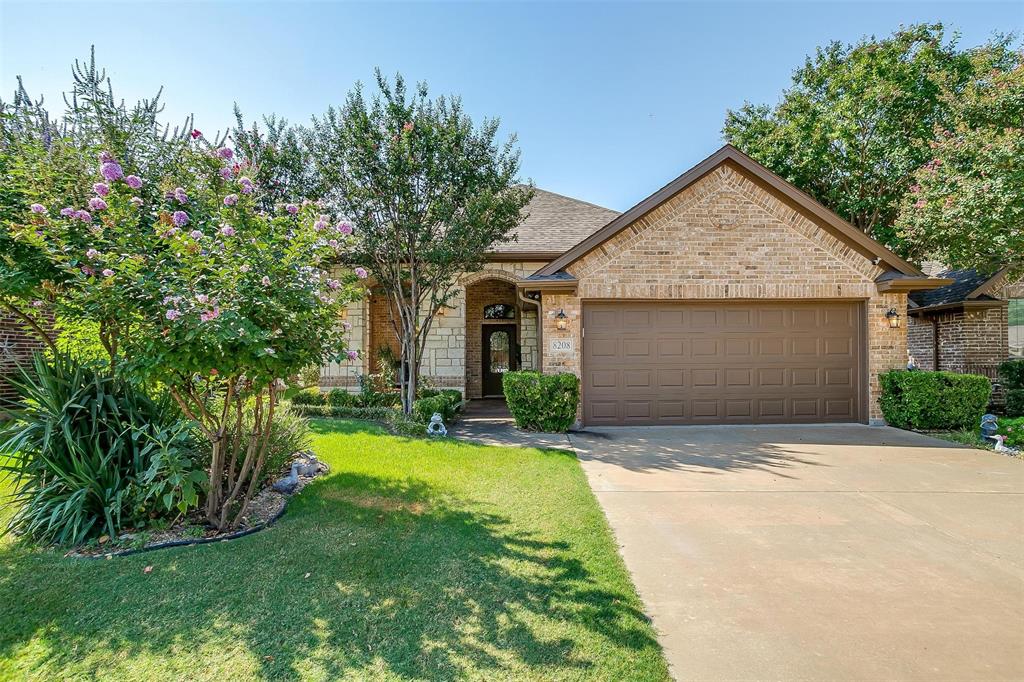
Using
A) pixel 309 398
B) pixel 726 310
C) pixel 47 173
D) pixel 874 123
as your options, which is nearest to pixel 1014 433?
pixel 726 310

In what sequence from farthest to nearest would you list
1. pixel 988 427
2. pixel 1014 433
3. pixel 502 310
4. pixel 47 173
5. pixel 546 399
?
pixel 502 310
pixel 546 399
pixel 988 427
pixel 1014 433
pixel 47 173

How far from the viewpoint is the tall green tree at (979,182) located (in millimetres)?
7262

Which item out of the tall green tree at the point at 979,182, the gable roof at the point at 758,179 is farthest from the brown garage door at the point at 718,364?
the tall green tree at the point at 979,182

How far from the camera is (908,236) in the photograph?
1085cm

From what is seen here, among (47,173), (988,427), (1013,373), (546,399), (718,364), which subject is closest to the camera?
(47,173)

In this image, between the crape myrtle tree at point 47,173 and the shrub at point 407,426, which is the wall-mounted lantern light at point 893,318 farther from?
the crape myrtle tree at point 47,173

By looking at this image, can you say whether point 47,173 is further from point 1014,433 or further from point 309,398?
point 1014,433

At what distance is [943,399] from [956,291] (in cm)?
625

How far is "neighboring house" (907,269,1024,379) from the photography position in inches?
450

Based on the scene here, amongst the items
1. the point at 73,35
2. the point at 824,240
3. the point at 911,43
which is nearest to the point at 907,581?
the point at 824,240

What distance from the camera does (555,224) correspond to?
13.8m

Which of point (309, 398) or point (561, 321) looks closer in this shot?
point (561, 321)

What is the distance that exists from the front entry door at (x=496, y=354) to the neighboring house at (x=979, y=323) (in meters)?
12.3

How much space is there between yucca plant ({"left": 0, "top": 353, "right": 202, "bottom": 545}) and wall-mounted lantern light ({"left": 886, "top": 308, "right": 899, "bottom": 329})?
12.1 meters
